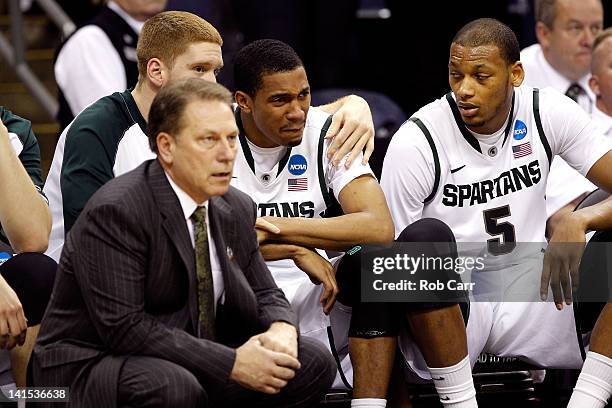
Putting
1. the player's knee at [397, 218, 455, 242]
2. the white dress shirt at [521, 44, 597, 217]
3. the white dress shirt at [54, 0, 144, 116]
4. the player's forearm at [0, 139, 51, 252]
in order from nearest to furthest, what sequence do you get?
the player's forearm at [0, 139, 51, 252], the player's knee at [397, 218, 455, 242], the white dress shirt at [521, 44, 597, 217], the white dress shirt at [54, 0, 144, 116]

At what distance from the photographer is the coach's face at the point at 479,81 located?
14.4ft

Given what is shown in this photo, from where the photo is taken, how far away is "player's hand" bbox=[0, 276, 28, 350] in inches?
144

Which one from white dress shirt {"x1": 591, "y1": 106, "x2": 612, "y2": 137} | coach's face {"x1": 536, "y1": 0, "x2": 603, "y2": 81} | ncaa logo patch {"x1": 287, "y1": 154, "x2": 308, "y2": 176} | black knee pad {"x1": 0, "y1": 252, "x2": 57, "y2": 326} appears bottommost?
black knee pad {"x1": 0, "y1": 252, "x2": 57, "y2": 326}

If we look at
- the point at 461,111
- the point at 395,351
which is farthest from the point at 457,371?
the point at 461,111

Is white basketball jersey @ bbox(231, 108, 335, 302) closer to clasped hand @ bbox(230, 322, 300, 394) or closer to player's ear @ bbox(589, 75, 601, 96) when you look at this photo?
clasped hand @ bbox(230, 322, 300, 394)

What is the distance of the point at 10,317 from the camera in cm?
368

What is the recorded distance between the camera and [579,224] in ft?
14.0

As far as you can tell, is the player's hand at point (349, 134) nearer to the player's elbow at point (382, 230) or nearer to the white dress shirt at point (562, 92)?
the player's elbow at point (382, 230)

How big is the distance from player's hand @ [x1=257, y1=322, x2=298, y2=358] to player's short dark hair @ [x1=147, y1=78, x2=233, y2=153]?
592mm

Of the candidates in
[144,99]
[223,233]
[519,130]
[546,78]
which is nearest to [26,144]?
[144,99]

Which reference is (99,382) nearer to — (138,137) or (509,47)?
(138,137)

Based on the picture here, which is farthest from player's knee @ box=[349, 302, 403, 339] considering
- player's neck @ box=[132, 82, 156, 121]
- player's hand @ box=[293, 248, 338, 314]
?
player's neck @ box=[132, 82, 156, 121]

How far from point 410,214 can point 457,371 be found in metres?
0.63

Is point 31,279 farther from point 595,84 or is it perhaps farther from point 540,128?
point 595,84
